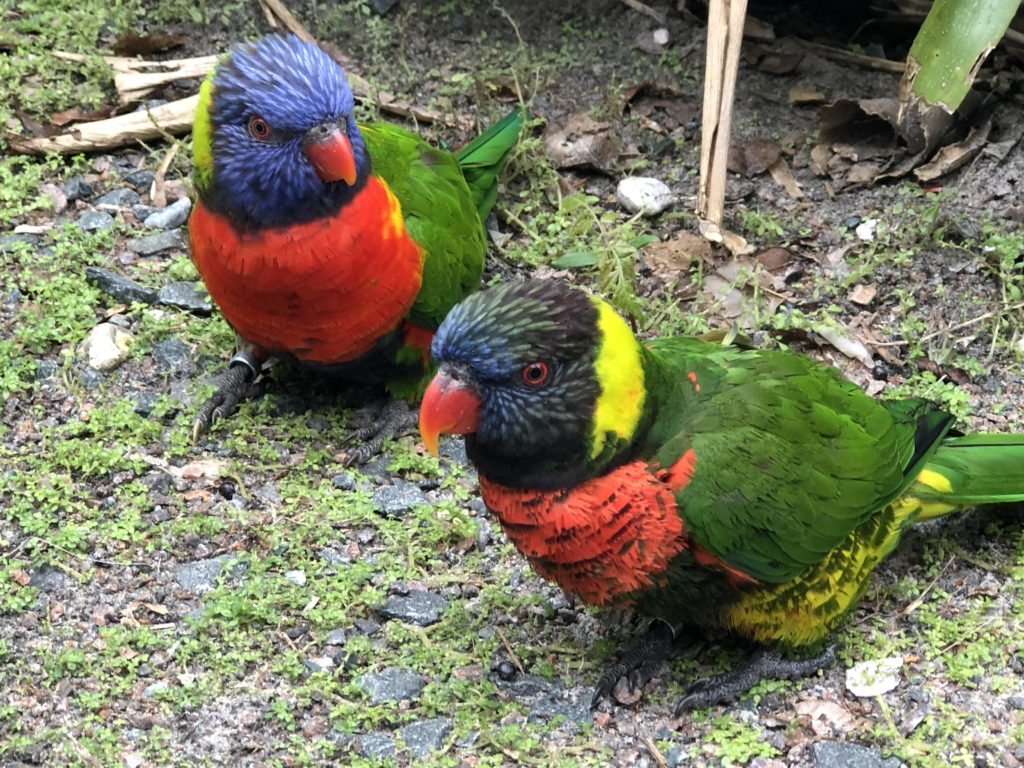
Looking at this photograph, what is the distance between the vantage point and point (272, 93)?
450 cm

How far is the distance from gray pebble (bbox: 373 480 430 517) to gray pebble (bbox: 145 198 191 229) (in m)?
2.09

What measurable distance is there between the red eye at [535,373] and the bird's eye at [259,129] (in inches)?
66.9

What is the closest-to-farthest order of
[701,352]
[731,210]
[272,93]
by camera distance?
[701,352] → [272,93] → [731,210]

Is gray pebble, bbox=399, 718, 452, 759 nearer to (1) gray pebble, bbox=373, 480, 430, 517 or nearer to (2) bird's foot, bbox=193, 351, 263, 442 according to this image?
(1) gray pebble, bbox=373, 480, 430, 517

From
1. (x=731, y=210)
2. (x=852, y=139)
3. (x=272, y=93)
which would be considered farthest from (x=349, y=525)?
(x=852, y=139)

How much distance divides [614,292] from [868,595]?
71.2 inches

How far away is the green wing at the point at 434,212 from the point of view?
5.00 metres

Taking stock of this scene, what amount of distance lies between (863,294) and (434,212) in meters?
2.08

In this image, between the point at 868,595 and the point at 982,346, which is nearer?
the point at 868,595

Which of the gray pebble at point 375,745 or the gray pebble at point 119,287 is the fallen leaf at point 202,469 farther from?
the gray pebble at point 375,745

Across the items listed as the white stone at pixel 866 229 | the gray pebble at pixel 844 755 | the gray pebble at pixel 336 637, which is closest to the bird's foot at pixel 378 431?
the gray pebble at pixel 336 637

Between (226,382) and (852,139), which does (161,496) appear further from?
(852,139)

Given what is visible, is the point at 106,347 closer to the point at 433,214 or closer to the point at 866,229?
the point at 433,214

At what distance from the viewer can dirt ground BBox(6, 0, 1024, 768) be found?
3.78 meters
